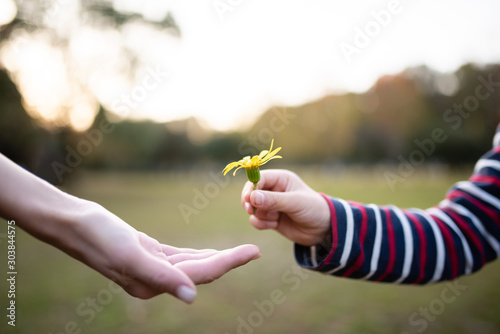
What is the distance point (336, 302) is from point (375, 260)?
3.24 m

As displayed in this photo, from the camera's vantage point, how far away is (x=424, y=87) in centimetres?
4112

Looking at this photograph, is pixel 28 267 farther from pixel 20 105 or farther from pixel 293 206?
pixel 20 105

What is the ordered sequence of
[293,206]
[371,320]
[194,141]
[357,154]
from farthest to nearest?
[194,141] < [357,154] < [371,320] < [293,206]

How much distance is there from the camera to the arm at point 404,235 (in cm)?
202

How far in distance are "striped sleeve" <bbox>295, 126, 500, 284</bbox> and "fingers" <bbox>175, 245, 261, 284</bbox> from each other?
576mm

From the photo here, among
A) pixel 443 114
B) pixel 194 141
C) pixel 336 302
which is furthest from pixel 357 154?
pixel 336 302

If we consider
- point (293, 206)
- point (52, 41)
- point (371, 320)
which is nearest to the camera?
point (293, 206)

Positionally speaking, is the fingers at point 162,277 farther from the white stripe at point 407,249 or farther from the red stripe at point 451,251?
the red stripe at point 451,251

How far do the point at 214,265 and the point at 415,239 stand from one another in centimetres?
130

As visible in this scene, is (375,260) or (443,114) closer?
(375,260)

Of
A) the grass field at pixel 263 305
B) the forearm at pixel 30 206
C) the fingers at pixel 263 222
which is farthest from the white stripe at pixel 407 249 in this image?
the grass field at pixel 263 305

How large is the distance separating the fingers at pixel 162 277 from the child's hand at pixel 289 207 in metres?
0.64

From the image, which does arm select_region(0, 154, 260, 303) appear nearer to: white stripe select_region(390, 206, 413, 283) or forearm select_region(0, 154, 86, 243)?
forearm select_region(0, 154, 86, 243)

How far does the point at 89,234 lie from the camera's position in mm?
1596
